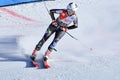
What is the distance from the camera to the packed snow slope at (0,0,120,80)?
9.72 metres

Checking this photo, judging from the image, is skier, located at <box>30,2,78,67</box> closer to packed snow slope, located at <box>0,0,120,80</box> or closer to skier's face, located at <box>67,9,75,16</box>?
skier's face, located at <box>67,9,75,16</box>

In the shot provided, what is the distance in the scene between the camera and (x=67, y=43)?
38.3 feet

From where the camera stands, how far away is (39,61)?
1037cm

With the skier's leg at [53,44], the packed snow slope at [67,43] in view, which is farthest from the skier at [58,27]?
the packed snow slope at [67,43]

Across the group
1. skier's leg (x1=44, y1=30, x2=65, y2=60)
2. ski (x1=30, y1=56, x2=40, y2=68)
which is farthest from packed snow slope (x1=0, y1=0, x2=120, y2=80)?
skier's leg (x1=44, y1=30, x2=65, y2=60)

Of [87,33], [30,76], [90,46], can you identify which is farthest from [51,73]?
[87,33]

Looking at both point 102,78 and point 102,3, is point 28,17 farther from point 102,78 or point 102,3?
point 102,78

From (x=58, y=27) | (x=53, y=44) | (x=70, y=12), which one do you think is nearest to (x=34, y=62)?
(x=53, y=44)

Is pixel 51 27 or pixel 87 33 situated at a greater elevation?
pixel 51 27

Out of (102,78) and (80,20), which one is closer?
(102,78)

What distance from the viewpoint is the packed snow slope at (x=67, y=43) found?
972cm

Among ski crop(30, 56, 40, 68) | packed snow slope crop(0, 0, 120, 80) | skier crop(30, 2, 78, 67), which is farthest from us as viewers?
skier crop(30, 2, 78, 67)

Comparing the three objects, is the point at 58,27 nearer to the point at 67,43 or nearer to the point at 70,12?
the point at 70,12

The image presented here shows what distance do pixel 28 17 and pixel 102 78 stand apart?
4.90m
